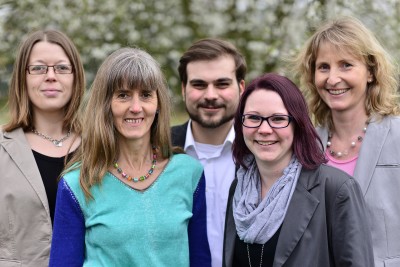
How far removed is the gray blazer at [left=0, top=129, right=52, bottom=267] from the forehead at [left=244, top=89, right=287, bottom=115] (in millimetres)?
1383

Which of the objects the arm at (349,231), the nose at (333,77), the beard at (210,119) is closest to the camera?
the arm at (349,231)

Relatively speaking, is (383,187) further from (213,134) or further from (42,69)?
(42,69)

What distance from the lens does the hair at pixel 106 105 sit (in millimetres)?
3027

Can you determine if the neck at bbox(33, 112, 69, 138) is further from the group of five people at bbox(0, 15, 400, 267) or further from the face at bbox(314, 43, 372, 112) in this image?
the face at bbox(314, 43, 372, 112)

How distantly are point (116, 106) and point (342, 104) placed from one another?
1.40m

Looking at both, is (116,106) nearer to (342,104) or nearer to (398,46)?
(342,104)

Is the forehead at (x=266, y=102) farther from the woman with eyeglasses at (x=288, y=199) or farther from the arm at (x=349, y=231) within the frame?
the arm at (x=349, y=231)

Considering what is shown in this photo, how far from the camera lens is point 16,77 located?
3842 mm

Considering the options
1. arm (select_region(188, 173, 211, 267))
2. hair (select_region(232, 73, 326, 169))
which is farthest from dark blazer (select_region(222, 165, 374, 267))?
arm (select_region(188, 173, 211, 267))

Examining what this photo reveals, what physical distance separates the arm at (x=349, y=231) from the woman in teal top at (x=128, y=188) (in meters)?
0.73

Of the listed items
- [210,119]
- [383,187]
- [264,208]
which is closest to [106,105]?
[264,208]

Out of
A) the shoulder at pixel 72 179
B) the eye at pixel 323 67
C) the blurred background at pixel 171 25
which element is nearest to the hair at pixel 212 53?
the eye at pixel 323 67

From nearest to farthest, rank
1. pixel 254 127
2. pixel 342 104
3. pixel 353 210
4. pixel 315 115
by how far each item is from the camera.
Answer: pixel 353 210 < pixel 254 127 < pixel 342 104 < pixel 315 115

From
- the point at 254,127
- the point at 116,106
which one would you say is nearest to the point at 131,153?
the point at 116,106
